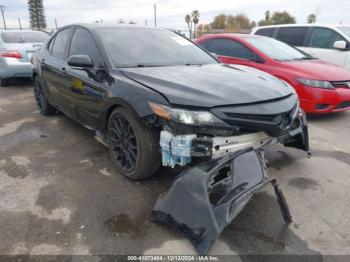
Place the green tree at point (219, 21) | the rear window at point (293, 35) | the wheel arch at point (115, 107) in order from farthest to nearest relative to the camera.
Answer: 1. the green tree at point (219, 21)
2. the rear window at point (293, 35)
3. the wheel arch at point (115, 107)

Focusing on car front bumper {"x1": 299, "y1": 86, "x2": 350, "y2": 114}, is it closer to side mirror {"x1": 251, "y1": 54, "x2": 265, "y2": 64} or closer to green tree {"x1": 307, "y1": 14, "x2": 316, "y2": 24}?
side mirror {"x1": 251, "y1": 54, "x2": 265, "y2": 64}

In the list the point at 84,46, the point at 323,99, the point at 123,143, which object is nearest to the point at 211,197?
the point at 123,143

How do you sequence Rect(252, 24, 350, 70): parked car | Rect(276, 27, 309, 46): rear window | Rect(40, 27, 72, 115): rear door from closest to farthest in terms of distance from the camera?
Rect(40, 27, 72, 115): rear door → Rect(252, 24, 350, 70): parked car → Rect(276, 27, 309, 46): rear window

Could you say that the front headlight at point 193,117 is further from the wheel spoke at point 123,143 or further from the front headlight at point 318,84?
the front headlight at point 318,84

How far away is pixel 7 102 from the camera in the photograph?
6.79m

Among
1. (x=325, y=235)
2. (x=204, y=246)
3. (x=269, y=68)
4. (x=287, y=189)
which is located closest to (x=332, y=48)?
(x=269, y=68)

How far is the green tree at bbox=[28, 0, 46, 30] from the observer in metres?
45.9

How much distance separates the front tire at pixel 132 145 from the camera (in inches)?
114

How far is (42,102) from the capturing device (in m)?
5.55

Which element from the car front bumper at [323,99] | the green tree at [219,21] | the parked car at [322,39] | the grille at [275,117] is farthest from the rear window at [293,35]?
the green tree at [219,21]

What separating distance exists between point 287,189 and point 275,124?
73 cm

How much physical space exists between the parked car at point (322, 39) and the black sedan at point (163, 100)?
4.44m

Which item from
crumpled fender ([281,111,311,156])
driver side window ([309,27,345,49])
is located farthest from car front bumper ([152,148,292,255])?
driver side window ([309,27,345,49])

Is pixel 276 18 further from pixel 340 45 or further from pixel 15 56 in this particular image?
pixel 15 56
